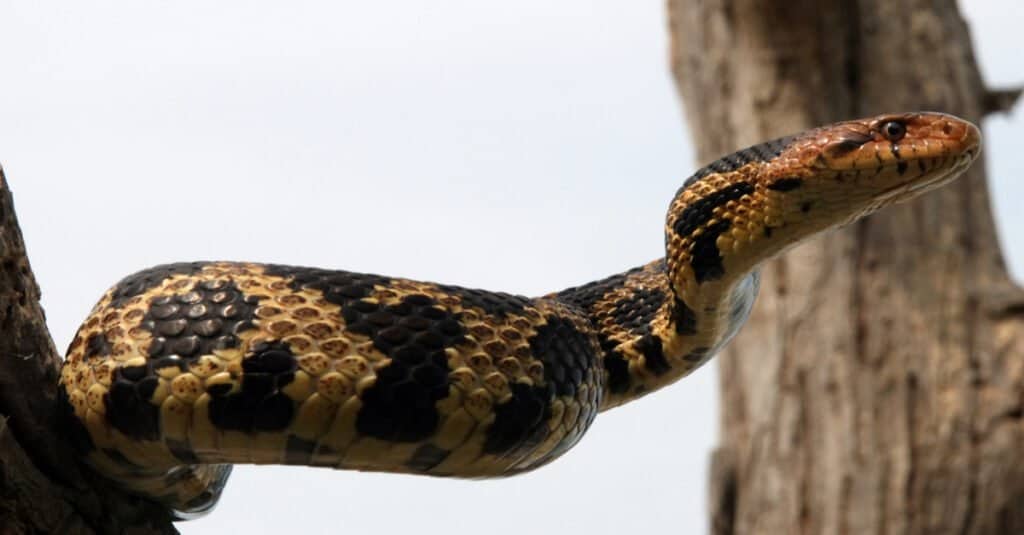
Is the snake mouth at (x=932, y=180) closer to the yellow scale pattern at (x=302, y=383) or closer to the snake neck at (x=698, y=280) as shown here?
the snake neck at (x=698, y=280)

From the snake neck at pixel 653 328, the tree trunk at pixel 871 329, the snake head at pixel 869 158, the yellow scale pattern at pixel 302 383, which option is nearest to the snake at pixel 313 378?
the yellow scale pattern at pixel 302 383

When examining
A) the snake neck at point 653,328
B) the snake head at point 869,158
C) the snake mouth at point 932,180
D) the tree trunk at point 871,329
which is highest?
the snake head at point 869,158

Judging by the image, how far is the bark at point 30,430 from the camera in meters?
3.28

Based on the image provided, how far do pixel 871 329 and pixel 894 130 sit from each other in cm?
619

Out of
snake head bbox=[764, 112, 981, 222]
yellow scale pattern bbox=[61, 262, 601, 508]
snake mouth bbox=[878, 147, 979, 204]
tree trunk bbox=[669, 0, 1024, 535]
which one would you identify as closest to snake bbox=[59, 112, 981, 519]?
yellow scale pattern bbox=[61, 262, 601, 508]

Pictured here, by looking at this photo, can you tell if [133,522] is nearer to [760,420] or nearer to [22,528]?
[22,528]

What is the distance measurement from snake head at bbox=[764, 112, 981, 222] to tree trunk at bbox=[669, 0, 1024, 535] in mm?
5786

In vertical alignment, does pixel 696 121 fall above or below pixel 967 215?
above

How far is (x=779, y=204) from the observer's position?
4.21m

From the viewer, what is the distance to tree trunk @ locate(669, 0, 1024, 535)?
9727 mm

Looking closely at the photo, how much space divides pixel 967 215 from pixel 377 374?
7599mm

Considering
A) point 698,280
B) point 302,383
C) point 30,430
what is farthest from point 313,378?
point 698,280

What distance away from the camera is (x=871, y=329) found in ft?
33.5

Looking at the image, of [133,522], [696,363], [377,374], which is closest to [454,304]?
[377,374]
